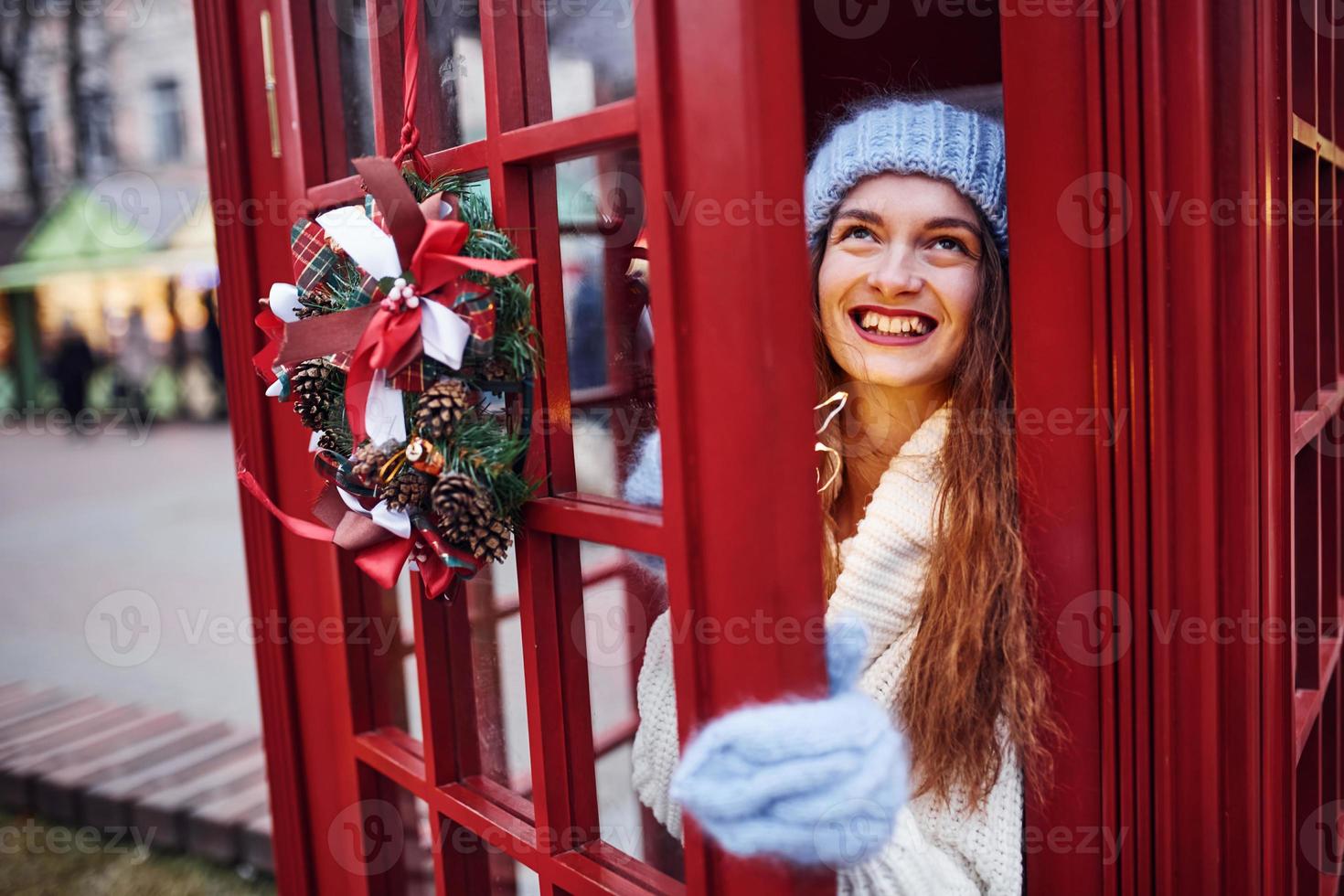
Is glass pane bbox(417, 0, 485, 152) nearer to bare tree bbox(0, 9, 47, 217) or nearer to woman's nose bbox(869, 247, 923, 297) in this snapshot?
woman's nose bbox(869, 247, 923, 297)

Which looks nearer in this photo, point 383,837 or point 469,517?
point 469,517

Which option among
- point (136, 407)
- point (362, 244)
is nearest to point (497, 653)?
point (362, 244)

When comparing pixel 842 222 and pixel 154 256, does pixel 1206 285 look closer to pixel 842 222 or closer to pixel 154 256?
pixel 842 222

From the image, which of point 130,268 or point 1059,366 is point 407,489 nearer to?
point 1059,366

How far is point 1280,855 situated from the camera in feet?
3.96

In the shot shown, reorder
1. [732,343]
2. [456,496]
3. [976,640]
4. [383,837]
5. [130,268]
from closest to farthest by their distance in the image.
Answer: [732,343] < [456,496] < [976,640] < [383,837] < [130,268]

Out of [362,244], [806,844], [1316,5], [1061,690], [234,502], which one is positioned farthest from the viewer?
[234,502]

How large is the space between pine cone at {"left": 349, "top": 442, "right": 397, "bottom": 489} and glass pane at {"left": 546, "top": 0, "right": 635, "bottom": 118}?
366mm

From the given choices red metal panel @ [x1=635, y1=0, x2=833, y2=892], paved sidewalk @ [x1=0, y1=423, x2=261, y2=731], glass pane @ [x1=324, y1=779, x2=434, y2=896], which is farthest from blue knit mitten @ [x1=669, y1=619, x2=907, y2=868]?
paved sidewalk @ [x1=0, y1=423, x2=261, y2=731]

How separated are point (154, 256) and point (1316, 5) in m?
15.0

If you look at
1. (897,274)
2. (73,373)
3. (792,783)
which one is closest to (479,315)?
(792,783)

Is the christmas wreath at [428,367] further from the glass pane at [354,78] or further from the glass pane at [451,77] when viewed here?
the glass pane at [354,78]

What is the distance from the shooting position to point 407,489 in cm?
98

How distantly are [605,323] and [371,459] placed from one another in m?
0.30
